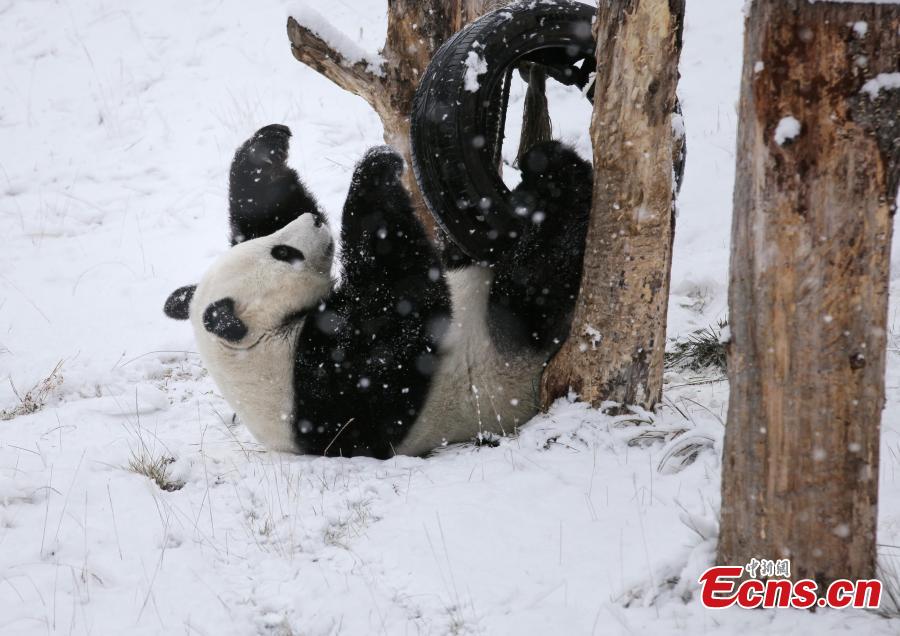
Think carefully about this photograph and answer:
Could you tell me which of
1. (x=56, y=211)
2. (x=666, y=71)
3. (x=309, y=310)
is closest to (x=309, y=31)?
(x=309, y=310)

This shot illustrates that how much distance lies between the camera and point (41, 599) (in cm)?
217

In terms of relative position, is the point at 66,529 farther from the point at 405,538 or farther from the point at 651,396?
the point at 651,396

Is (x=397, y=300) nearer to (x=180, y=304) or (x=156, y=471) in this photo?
(x=180, y=304)

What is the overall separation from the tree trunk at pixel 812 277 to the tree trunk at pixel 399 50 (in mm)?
2616

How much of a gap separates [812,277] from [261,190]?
3220 mm

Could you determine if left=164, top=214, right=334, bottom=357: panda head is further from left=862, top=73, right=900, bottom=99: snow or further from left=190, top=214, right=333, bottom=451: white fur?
left=862, top=73, right=900, bottom=99: snow

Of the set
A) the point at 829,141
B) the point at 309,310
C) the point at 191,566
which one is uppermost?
the point at 829,141

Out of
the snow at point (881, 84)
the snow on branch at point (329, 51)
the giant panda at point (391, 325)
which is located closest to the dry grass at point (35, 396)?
the giant panda at point (391, 325)

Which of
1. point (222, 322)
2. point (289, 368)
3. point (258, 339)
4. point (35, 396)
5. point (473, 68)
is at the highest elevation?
point (473, 68)

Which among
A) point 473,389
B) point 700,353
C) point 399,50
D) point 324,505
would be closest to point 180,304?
point 324,505

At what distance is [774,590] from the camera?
5.74ft

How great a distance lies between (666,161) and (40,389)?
4053 millimetres

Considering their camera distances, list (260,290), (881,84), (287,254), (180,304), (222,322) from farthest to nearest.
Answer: (180,304) < (287,254) < (260,290) < (222,322) < (881,84)

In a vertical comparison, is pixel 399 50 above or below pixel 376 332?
above
